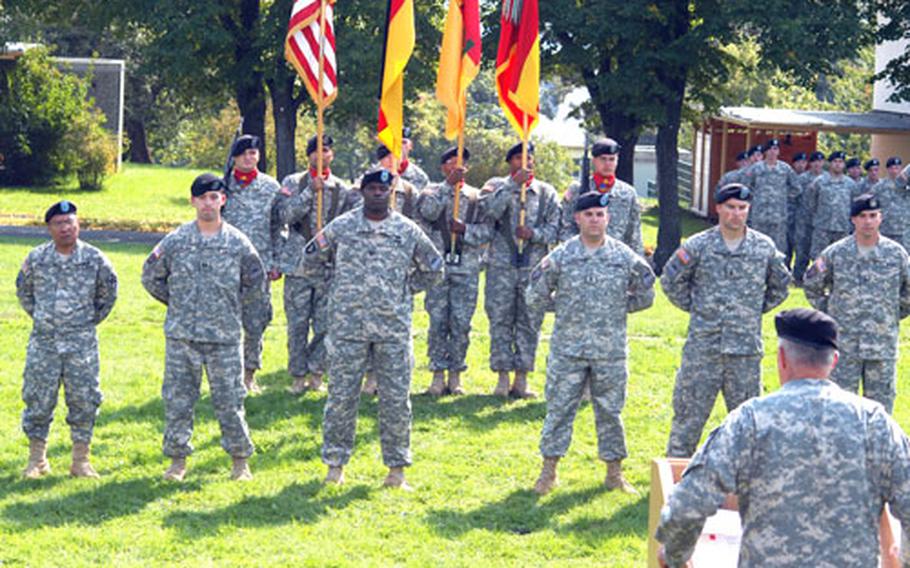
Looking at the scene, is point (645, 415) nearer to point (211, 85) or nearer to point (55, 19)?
point (211, 85)

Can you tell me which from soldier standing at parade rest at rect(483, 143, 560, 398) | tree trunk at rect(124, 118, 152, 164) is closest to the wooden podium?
soldier standing at parade rest at rect(483, 143, 560, 398)

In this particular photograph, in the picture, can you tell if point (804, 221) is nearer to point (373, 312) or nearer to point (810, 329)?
point (373, 312)

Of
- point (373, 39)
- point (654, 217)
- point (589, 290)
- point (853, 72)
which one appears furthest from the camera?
point (853, 72)

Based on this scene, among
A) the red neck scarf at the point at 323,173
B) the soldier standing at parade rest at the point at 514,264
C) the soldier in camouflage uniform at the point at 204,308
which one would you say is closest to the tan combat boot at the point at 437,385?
the soldier standing at parade rest at the point at 514,264

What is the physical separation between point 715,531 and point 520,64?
7.16m

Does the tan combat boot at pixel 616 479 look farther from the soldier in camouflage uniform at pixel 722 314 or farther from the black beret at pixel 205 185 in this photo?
the black beret at pixel 205 185

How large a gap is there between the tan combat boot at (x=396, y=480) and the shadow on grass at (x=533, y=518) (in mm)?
589

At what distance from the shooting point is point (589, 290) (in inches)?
423

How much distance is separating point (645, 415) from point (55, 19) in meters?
23.5

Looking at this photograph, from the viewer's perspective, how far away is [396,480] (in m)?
11.0

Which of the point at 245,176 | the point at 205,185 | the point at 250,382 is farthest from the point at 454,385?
the point at 205,185

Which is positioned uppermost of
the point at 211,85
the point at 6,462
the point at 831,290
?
the point at 211,85

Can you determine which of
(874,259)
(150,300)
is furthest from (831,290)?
(150,300)

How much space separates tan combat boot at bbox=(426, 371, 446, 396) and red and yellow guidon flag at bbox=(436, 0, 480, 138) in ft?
8.01
